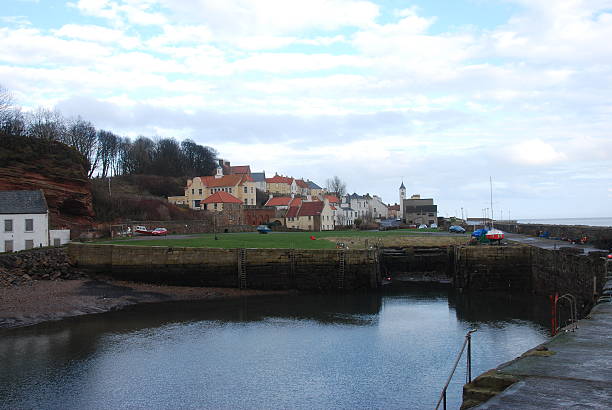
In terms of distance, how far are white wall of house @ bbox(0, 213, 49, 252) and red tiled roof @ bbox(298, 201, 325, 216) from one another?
4498 centimetres

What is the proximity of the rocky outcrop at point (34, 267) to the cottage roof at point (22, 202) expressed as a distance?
4242 millimetres

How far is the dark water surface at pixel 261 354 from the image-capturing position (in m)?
15.1

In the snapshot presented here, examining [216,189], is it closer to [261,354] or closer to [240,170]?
[240,170]

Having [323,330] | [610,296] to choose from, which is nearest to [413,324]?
[323,330]

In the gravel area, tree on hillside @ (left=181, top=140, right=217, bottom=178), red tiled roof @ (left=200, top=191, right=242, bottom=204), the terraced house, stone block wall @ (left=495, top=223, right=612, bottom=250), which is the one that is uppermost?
tree on hillside @ (left=181, top=140, right=217, bottom=178)

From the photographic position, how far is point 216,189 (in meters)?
96.2

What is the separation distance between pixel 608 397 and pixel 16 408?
14.6 metres

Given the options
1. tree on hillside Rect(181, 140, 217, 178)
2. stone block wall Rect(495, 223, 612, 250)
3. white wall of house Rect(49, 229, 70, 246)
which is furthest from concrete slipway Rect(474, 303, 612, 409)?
tree on hillside Rect(181, 140, 217, 178)

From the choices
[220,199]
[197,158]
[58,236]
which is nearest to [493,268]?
[58,236]

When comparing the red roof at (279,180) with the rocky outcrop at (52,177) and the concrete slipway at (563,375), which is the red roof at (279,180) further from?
the concrete slipway at (563,375)

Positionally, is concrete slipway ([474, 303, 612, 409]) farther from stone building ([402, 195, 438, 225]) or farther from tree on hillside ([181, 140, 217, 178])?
tree on hillside ([181, 140, 217, 178])

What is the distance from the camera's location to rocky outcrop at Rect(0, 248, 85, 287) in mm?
32438

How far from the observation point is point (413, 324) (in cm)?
2414

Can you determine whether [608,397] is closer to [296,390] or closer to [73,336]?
[296,390]
